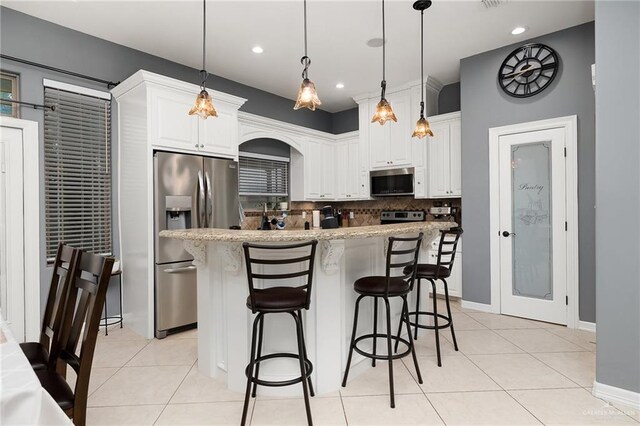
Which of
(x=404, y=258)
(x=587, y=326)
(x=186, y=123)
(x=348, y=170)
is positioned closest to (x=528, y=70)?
(x=404, y=258)

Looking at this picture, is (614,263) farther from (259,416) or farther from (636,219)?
(259,416)

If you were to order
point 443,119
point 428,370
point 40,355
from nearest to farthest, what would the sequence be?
point 40,355 < point 428,370 < point 443,119

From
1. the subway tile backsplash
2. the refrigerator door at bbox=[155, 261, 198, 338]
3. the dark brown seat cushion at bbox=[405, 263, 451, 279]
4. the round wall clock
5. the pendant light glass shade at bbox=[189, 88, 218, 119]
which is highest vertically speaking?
the round wall clock

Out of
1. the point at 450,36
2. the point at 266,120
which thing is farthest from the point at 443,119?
the point at 266,120

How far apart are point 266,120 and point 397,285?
11.3 ft

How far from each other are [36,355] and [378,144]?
463 centimetres

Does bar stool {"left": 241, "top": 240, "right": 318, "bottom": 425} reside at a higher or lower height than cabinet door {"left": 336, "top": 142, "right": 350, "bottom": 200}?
lower

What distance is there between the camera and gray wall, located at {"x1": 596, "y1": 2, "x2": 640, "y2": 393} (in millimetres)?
2119

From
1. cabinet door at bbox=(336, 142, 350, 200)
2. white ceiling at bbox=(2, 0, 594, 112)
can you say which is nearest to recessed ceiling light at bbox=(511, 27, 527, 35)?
white ceiling at bbox=(2, 0, 594, 112)

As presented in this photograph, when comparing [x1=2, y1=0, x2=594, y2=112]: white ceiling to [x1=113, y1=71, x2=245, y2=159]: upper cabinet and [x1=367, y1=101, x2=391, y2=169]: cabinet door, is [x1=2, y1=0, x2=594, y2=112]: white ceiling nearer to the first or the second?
[x1=113, y1=71, x2=245, y2=159]: upper cabinet

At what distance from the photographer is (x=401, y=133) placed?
16.4 ft

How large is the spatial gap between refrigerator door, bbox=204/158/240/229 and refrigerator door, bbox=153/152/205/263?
0.27ft

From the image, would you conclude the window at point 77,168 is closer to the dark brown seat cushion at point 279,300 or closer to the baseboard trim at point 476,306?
the dark brown seat cushion at point 279,300

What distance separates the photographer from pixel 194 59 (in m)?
4.08
